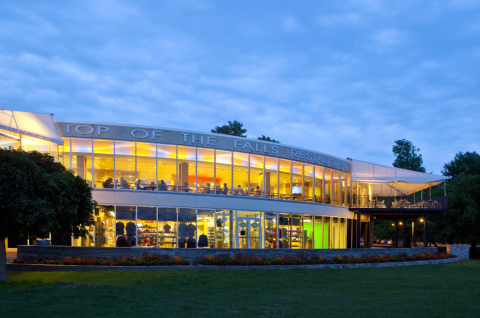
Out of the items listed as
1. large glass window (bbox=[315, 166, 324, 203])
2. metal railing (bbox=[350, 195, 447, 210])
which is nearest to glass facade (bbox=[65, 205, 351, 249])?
large glass window (bbox=[315, 166, 324, 203])

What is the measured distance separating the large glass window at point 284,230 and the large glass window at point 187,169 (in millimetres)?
6725

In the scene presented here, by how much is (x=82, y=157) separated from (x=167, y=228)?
20.3 feet

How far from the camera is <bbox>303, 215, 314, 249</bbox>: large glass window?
2975cm

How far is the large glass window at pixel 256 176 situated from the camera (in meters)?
27.3

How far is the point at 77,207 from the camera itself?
14516 millimetres

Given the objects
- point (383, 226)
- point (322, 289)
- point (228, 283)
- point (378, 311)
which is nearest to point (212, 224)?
point (228, 283)

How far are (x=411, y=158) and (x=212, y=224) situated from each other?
53.1 meters

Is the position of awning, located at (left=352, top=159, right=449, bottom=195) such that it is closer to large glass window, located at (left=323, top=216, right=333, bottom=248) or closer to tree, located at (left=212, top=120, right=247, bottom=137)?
large glass window, located at (left=323, top=216, right=333, bottom=248)

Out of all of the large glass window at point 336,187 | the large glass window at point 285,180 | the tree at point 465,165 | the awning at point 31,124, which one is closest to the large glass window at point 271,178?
→ the large glass window at point 285,180

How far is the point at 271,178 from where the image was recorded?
28234 millimetres

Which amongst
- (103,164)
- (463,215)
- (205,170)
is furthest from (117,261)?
(463,215)

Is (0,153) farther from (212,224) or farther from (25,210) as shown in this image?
(212,224)

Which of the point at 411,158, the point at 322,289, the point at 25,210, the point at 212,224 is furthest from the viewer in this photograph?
the point at 411,158

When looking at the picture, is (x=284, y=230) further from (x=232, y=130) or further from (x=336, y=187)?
(x=232, y=130)
